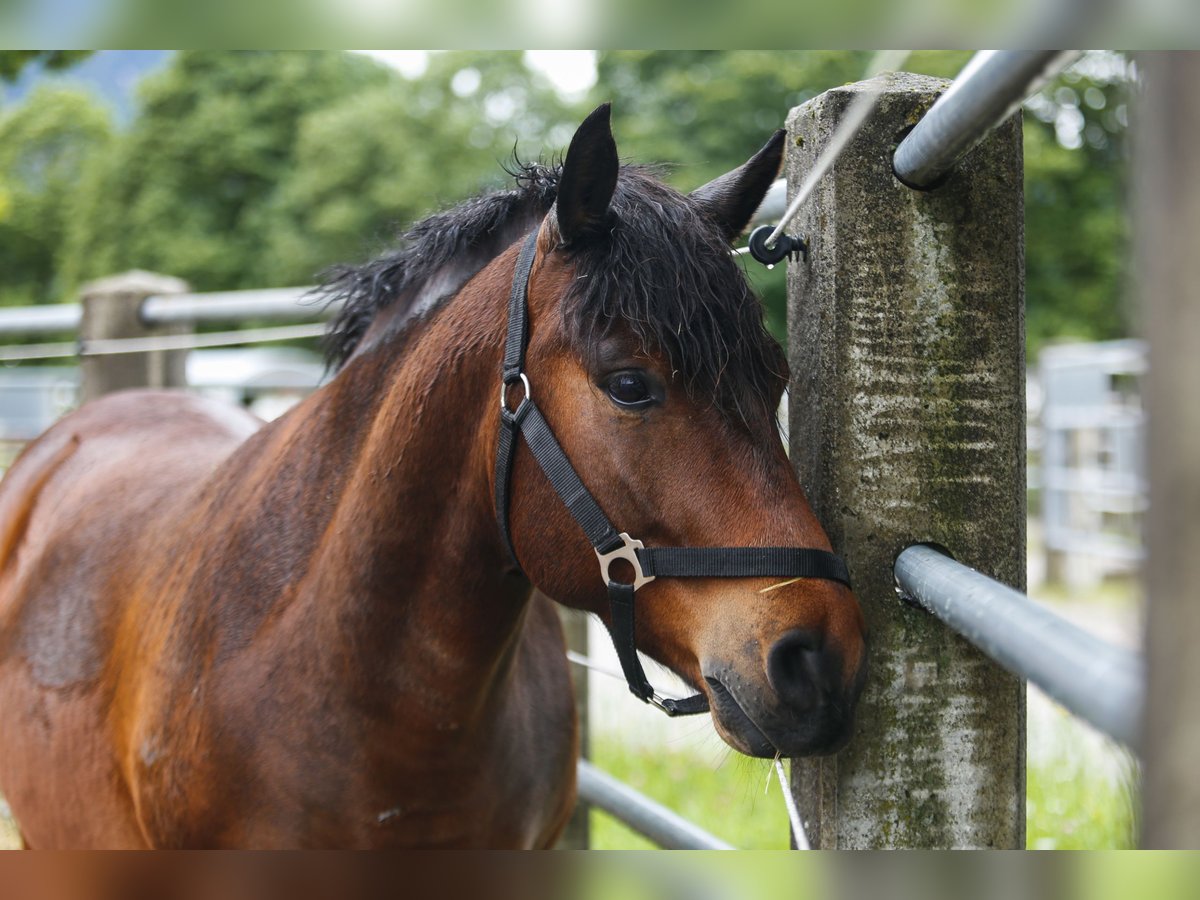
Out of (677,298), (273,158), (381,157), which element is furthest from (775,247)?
(273,158)

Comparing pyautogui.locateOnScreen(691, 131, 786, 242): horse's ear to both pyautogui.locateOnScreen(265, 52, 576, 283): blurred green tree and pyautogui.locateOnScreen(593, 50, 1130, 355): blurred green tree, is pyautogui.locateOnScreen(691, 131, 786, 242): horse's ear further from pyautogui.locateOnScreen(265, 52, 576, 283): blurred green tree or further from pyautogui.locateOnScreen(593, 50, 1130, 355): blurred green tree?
pyautogui.locateOnScreen(265, 52, 576, 283): blurred green tree

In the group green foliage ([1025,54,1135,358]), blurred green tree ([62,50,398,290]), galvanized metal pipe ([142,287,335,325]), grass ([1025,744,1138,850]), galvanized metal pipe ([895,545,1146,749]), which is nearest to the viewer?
galvanized metal pipe ([895,545,1146,749])

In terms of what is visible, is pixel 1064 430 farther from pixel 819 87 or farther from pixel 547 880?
pixel 547 880

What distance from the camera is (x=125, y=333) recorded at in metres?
4.43

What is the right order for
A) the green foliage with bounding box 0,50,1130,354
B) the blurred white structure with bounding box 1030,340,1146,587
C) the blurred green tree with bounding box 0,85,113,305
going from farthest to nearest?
1. the blurred green tree with bounding box 0,85,113,305
2. the green foliage with bounding box 0,50,1130,354
3. the blurred white structure with bounding box 1030,340,1146,587

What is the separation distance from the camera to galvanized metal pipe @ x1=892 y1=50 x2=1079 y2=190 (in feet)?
2.85

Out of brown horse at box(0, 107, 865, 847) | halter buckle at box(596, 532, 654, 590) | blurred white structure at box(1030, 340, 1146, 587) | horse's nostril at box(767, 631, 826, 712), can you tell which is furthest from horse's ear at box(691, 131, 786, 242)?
blurred white structure at box(1030, 340, 1146, 587)

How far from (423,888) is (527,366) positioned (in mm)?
805

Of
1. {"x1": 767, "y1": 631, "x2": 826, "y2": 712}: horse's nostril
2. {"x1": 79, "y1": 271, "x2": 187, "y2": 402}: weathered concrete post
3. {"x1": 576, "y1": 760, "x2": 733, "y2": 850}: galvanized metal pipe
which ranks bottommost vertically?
{"x1": 576, "y1": 760, "x2": 733, "y2": 850}: galvanized metal pipe

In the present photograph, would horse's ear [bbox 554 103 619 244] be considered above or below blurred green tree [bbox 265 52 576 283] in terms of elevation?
below

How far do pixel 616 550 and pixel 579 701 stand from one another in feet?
6.43

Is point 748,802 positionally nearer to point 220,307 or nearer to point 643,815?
point 643,815

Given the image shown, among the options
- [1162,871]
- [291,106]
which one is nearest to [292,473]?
[1162,871]

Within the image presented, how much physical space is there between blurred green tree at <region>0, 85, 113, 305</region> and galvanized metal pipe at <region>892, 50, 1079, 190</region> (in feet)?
111
